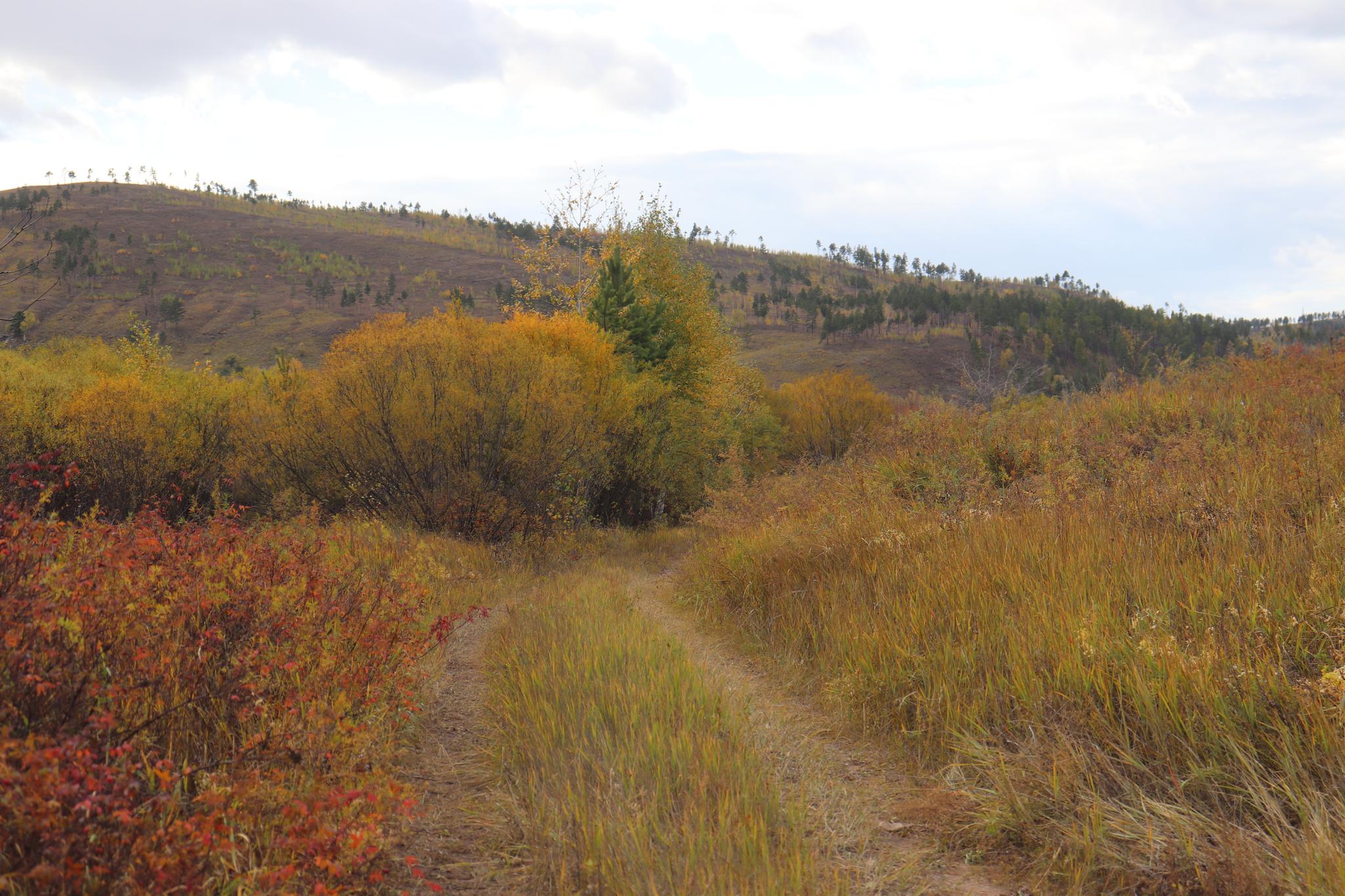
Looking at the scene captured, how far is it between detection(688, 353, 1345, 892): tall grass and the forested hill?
55.2m

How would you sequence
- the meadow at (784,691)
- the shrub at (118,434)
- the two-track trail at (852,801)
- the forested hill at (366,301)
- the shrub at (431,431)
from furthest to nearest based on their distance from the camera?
the forested hill at (366,301), the shrub at (118,434), the shrub at (431,431), the two-track trail at (852,801), the meadow at (784,691)

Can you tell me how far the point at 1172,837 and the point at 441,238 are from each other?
143m

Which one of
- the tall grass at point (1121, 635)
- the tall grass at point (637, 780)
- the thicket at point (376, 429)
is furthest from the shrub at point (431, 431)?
the tall grass at point (637, 780)

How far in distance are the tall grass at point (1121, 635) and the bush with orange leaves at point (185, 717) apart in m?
2.89

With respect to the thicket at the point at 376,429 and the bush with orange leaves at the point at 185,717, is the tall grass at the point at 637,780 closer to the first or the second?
the bush with orange leaves at the point at 185,717

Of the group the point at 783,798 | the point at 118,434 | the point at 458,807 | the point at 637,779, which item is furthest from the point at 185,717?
the point at 118,434

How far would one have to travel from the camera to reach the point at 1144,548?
14.8ft

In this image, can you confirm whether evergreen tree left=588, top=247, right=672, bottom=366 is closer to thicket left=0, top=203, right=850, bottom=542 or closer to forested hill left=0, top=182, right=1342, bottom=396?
thicket left=0, top=203, right=850, bottom=542

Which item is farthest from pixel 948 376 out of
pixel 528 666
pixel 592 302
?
pixel 528 666

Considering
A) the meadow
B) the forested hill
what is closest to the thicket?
the meadow

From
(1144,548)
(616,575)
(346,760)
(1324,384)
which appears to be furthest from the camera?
(616,575)

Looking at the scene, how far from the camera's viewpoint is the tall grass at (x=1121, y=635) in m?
2.79

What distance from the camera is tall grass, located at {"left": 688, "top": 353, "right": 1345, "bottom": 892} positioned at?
2.79 metres

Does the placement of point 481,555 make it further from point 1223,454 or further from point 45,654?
point 1223,454
